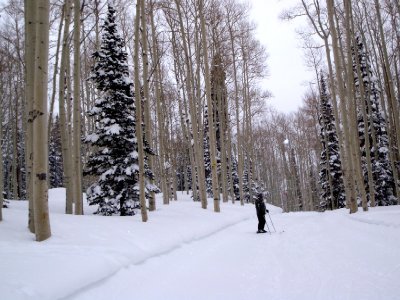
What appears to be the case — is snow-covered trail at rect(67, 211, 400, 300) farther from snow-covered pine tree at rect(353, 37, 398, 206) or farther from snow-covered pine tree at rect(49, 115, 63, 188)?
snow-covered pine tree at rect(49, 115, 63, 188)

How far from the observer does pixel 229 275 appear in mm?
5387

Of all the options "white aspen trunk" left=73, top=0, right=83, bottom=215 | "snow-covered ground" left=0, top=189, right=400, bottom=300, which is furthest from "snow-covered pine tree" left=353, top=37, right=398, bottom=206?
"white aspen trunk" left=73, top=0, right=83, bottom=215

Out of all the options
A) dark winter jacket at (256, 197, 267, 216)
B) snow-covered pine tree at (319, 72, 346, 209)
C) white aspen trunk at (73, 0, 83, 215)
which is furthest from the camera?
snow-covered pine tree at (319, 72, 346, 209)

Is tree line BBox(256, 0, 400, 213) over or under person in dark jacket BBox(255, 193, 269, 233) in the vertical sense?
over

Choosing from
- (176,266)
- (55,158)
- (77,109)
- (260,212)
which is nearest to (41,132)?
(176,266)

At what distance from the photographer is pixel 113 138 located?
1226 centimetres

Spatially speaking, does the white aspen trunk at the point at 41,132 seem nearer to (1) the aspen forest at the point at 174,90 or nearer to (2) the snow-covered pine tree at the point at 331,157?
(1) the aspen forest at the point at 174,90

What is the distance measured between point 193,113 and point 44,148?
1140cm

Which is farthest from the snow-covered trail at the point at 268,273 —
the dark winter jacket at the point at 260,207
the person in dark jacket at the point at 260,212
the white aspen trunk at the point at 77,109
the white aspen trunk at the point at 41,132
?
the white aspen trunk at the point at 77,109

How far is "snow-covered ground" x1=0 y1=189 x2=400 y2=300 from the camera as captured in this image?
13.5ft

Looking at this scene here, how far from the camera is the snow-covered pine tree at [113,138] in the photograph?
11945mm

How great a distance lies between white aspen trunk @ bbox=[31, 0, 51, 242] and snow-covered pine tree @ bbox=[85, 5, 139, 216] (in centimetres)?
596

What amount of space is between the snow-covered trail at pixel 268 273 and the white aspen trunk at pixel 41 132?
1.71 metres

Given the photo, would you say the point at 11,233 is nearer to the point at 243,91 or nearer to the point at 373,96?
the point at 243,91
